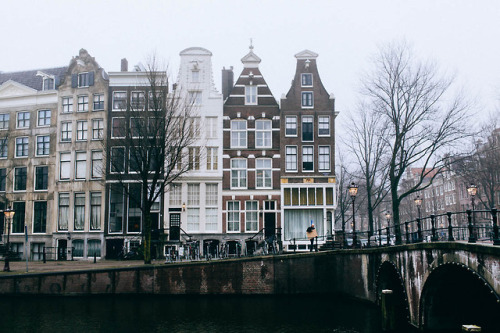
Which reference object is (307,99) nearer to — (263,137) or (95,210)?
(263,137)

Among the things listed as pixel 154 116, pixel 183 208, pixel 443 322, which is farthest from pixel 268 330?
pixel 183 208

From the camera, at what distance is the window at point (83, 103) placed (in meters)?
39.2

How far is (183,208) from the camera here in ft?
119

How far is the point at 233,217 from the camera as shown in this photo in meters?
36.6

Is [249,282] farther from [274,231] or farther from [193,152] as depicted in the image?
[193,152]

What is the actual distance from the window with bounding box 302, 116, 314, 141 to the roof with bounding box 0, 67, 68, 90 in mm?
21590

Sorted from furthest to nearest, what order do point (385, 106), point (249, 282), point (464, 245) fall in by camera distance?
point (385, 106) → point (249, 282) → point (464, 245)

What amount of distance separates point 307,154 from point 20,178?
23.8m

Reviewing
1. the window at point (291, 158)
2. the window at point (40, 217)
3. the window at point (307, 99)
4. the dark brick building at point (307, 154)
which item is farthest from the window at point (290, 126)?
the window at point (40, 217)

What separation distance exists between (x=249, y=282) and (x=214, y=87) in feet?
53.9

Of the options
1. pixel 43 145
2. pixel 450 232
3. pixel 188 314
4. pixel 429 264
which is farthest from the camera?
pixel 43 145

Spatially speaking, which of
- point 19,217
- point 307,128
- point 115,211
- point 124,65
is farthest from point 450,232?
point 19,217

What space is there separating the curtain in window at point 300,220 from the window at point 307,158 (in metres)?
3.24

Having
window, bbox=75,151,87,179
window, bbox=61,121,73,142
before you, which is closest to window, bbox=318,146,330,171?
window, bbox=75,151,87,179
